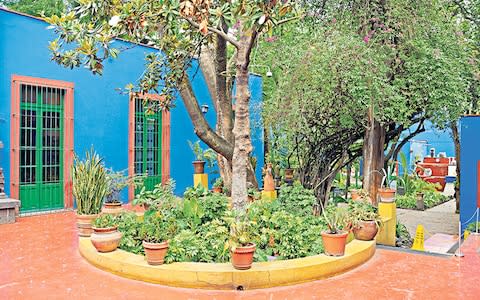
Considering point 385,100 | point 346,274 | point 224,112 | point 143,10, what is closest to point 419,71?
point 385,100

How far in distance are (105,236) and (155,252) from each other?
0.88 metres

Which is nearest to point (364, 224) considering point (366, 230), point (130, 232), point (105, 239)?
point (366, 230)

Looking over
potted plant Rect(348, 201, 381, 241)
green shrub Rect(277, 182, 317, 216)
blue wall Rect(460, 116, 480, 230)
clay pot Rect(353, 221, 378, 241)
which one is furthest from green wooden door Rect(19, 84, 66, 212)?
blue wall Rect(460, 116, 480, 230)

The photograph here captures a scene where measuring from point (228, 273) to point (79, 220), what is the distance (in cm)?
264

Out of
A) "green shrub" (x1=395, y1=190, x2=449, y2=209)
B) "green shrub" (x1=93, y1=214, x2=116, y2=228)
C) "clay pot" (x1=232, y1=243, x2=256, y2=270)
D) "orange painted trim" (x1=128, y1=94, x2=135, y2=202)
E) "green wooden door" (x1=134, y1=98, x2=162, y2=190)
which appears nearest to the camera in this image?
"clay pot" (x1=232, y1=243, x2=256, y2=270)

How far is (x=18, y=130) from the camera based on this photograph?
8688 millimetres

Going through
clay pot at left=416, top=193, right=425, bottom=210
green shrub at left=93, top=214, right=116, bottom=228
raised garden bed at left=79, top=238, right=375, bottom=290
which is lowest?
clay pot at left=416, top=193, right=425, bottom=210

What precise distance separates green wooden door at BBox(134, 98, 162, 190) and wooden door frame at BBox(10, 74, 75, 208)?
1.81 m

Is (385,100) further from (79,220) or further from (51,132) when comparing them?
(51,132)

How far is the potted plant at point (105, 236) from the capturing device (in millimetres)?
5254

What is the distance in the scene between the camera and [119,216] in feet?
20.5

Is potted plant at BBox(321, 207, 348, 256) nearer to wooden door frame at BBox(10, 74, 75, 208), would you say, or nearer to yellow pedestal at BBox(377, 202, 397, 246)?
yellow pedestal at BBox(377, 202, 397, 246)

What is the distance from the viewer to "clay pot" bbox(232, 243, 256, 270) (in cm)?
451

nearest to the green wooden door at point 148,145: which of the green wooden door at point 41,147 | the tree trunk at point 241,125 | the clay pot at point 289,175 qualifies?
the green wooden door at point 41,147
